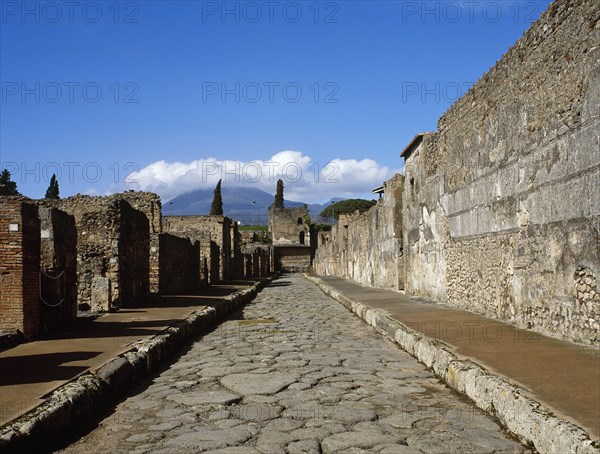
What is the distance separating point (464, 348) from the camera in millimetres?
6273

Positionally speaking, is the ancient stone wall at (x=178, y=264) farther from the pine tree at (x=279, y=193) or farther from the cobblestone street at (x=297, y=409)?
the pine tree at (x=279, y=193)

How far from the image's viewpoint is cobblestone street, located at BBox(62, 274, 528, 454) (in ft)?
13.0

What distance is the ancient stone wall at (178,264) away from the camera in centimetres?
1738

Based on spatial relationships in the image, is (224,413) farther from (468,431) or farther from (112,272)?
(112,272)

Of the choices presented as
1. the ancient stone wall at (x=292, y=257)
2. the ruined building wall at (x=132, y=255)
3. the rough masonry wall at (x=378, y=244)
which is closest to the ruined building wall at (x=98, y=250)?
the ruined building wall at (x=132, y=255)

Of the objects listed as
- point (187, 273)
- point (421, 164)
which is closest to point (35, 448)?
point (421, 164)

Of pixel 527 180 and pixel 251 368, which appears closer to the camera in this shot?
pixel 251 368

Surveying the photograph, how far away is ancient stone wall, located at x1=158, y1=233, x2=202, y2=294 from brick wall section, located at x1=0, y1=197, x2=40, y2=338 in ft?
28.8

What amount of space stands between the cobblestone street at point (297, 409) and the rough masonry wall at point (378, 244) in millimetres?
9617

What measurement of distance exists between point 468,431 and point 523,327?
394 cm

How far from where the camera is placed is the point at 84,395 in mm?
4688

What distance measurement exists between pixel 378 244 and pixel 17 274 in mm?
14052

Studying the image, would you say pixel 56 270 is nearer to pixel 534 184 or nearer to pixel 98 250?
pixel 98 250

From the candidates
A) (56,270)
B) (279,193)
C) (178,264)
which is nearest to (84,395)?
(56,270)
